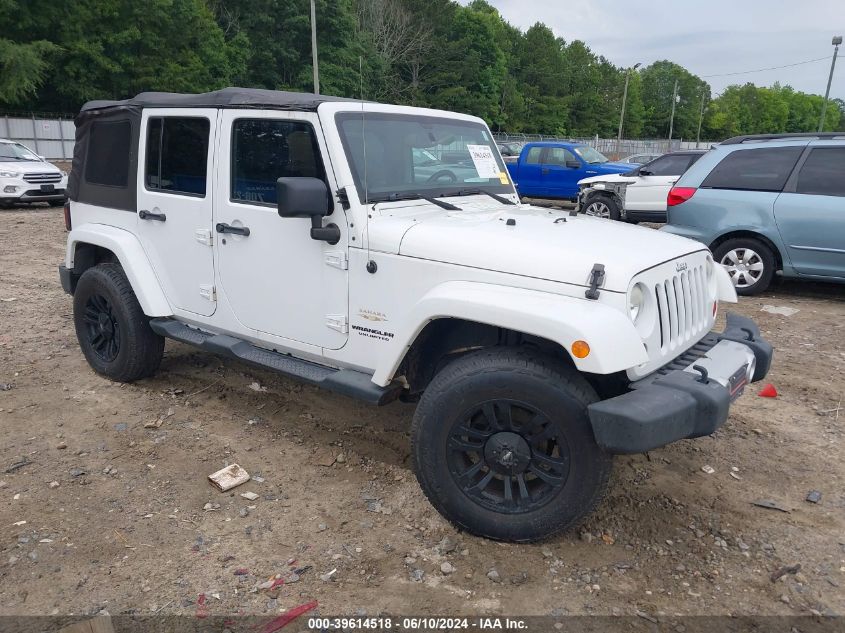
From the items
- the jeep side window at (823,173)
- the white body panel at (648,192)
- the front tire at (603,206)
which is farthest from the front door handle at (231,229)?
the front tire at (603,206)

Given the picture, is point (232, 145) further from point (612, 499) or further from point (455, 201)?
point (612, 499)

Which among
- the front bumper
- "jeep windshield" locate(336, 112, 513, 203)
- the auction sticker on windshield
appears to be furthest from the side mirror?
the front bumper

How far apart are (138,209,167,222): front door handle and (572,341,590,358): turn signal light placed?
297 centimetres

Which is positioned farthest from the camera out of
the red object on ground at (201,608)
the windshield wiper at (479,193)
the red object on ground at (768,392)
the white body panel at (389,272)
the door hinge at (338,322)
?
the red object on ground at (768,392)

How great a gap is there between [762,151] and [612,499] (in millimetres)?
5687

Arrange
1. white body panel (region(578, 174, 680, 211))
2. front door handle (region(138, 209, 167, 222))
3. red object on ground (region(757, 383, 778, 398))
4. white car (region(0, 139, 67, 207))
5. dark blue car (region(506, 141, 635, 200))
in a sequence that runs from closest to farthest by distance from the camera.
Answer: front door handle (region(138, 209, 167, 222)), red object on ground (region(757, 383, 778, 398)), white body panel (region(578, 174, 680, 211)), white car (region(0, 139, 67, 207)), dark blue car (region(506, 141, 635, 200))

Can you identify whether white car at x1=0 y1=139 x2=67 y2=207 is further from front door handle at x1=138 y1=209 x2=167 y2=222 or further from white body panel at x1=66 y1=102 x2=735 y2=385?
white body panel at x1=66 y1=102 x2=735 y2=385

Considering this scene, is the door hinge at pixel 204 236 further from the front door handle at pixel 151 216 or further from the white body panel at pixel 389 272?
the front door handle at pixel 151 216

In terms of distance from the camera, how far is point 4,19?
30.8 metres

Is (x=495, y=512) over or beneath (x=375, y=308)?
beneath

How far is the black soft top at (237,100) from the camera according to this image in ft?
11.7

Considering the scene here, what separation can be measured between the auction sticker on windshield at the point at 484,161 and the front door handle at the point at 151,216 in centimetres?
205

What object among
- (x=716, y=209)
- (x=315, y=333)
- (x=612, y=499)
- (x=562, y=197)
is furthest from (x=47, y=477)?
(x=562, y=197)

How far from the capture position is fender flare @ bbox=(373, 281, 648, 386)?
2.57 m
